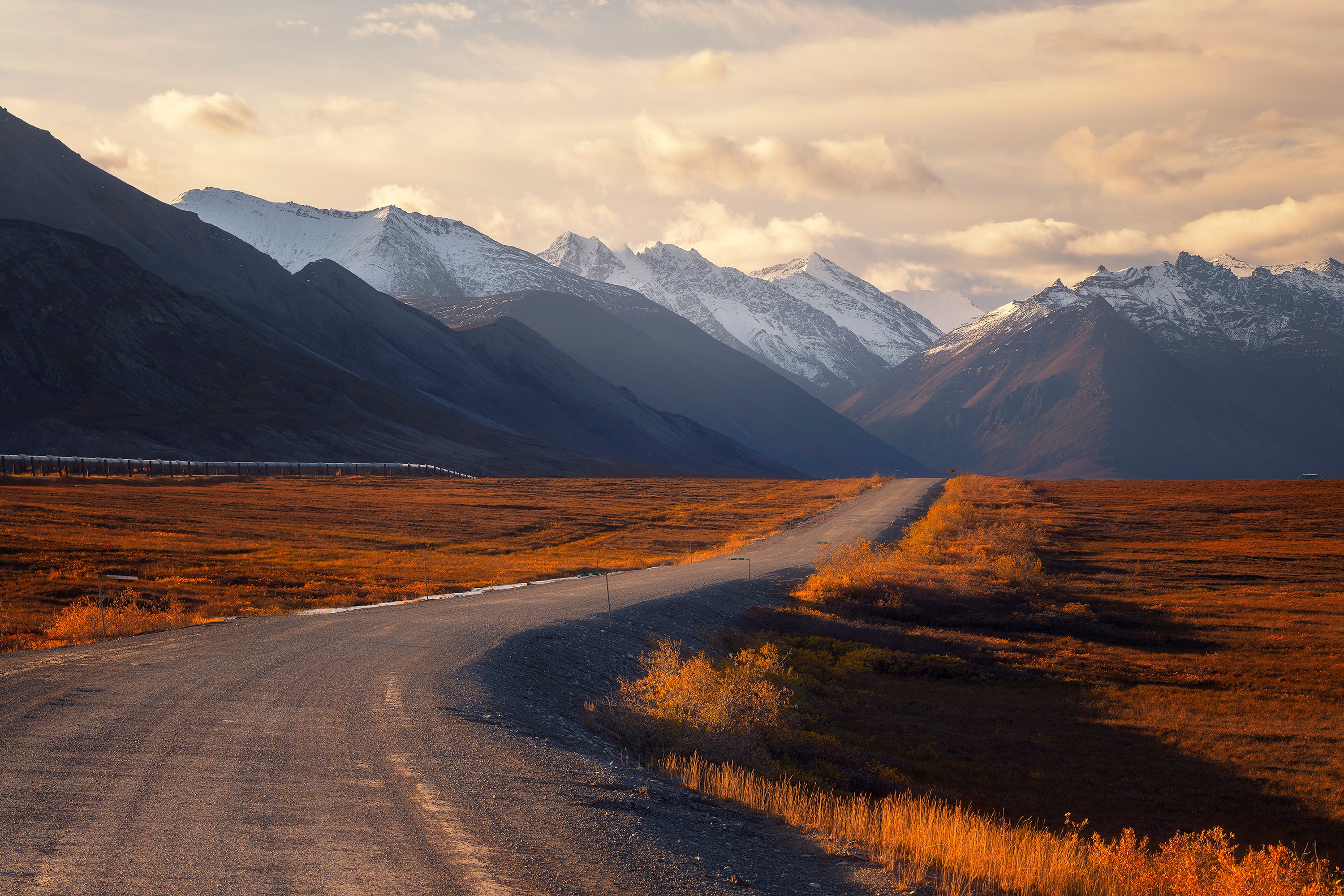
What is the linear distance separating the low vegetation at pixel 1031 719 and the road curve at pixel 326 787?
222 cm

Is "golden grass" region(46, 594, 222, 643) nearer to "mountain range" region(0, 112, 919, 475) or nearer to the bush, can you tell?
the bush

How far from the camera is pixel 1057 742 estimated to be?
2433 centimetres

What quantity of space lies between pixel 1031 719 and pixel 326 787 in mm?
20905

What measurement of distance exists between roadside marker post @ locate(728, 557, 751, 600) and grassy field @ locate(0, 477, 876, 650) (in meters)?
4.71

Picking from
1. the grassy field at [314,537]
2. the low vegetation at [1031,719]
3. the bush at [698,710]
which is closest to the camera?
the low vegetation at [1031,719]

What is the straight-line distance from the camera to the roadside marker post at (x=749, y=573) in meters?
38.3

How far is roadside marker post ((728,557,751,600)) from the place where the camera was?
126ft

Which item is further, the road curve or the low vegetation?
the low vegetation

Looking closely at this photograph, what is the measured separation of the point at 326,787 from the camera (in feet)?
37.6

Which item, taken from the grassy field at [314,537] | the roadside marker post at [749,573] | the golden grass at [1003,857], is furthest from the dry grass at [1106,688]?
the grassy field at [314,537]

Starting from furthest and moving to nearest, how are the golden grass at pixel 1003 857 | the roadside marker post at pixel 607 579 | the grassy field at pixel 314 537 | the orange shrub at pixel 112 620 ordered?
the grassy field at pixel 314 537 → the roadside marker post at pixel 607 579 → the orange shrub at pixel 112 620 → the golden grass at pixel 1003 857

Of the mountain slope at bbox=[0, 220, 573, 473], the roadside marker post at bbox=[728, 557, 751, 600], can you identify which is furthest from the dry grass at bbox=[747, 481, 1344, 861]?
the mountain slope at bbox=[0, 220, 573, 473]

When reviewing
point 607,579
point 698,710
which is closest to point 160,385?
point 607,579

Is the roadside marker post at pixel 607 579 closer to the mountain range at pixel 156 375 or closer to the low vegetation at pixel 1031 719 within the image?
the low vegetation at pixel 1031 719
